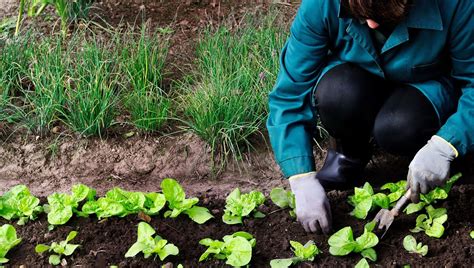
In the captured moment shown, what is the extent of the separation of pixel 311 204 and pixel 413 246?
0.36 m

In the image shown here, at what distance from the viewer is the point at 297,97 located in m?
2.86

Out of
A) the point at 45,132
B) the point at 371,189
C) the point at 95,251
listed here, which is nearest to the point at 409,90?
the point at 371,189

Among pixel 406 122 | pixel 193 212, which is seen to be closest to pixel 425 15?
pixel 406 122

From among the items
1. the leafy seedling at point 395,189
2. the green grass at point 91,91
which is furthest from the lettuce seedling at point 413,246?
the green grass at point 91,91

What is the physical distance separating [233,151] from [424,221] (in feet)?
2.82

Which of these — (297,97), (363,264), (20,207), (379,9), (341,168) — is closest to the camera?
(379,9)

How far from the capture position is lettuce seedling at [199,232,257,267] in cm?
266

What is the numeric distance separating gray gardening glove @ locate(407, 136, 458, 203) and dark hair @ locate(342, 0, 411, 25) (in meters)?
0.43

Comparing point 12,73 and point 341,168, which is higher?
point 12,73

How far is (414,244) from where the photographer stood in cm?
274

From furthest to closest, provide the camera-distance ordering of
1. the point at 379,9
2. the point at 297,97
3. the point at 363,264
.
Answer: the point at 297,97, the point at 363,264, the point at 379,9

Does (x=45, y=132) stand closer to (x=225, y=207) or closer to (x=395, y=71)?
(x=225, y=207)

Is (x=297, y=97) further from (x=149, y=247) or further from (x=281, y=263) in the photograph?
(x=149, y=247)

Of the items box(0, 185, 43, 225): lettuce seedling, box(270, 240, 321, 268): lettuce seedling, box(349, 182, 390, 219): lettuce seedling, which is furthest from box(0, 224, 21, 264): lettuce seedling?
box(349, 182, 390, 219): lettuce seedling
